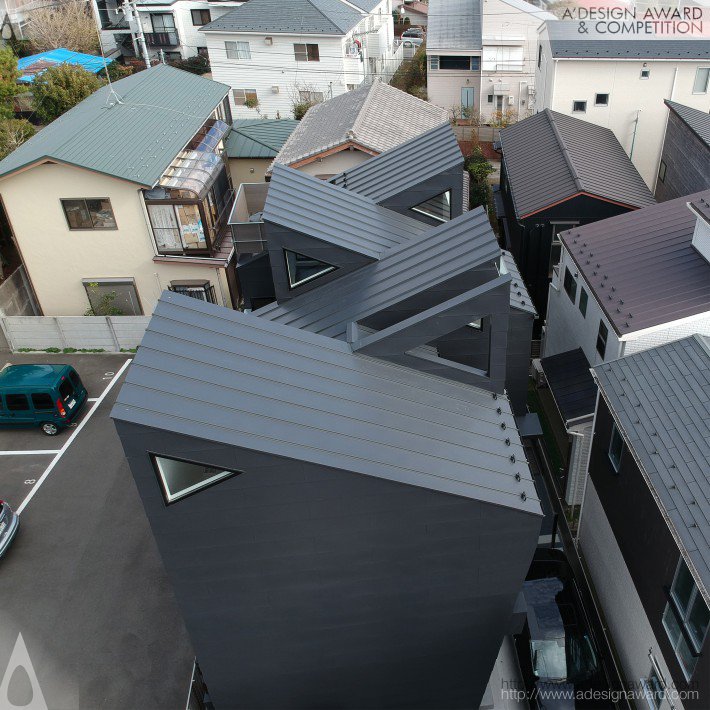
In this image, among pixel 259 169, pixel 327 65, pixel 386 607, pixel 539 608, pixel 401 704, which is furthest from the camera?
pixel 327 65

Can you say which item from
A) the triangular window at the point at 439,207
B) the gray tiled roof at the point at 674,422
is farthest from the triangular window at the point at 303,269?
the gray tiled roof at the point at 674,422

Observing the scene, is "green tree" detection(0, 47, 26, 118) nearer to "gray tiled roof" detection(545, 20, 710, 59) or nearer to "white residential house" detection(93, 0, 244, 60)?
"gray tiled roof" detection(545, 20, 710, 59)

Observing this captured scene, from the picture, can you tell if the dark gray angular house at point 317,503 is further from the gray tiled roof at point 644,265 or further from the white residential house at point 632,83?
the white residential house at point 632,83

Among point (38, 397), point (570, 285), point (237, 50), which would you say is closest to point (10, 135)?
point (38, 397)

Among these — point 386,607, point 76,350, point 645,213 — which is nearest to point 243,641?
point 386,607

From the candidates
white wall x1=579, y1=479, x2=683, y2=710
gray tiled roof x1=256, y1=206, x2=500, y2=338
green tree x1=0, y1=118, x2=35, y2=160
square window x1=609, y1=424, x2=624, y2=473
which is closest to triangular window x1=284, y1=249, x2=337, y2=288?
gray tiled roof x1=256, y1=206, x2=500, y2=338

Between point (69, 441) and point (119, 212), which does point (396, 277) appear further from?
point (119, 212)

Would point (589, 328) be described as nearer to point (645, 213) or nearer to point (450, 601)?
point (645, 213)
